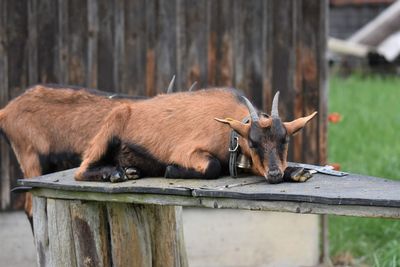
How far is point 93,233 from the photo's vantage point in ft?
15.2

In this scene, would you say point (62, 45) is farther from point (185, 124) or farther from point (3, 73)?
point (185, 124)

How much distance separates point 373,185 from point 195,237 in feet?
10.6

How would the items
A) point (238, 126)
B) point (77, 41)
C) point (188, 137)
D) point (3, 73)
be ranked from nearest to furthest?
point (238, 126), point (188, 137), point (3, 73), point (77, 41)

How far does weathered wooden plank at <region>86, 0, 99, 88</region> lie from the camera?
696cm

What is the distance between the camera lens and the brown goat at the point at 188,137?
4168 millimetres

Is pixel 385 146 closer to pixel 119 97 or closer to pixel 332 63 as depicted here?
pixel 119 97

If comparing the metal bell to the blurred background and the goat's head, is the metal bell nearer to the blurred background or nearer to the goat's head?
the goat's head

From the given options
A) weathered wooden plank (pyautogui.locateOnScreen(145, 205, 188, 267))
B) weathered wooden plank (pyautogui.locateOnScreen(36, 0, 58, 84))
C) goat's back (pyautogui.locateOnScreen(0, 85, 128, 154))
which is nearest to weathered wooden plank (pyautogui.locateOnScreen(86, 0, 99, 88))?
weathered wooden plank (pyautogui.locateOnScreen(36, 0, 58, 84))

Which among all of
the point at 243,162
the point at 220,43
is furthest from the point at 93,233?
the point at 220,43

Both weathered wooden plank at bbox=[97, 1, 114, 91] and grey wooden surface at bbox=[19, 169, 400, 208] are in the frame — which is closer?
grey wooden surface at bbox=[19, 169, 400, 208]

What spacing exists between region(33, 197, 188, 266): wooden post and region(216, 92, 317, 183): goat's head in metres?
0.79

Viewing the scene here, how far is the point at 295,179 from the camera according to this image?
4238 mm

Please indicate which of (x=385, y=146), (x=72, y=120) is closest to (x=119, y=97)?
(x=72, y=120)

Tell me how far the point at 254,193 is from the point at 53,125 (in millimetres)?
1838
